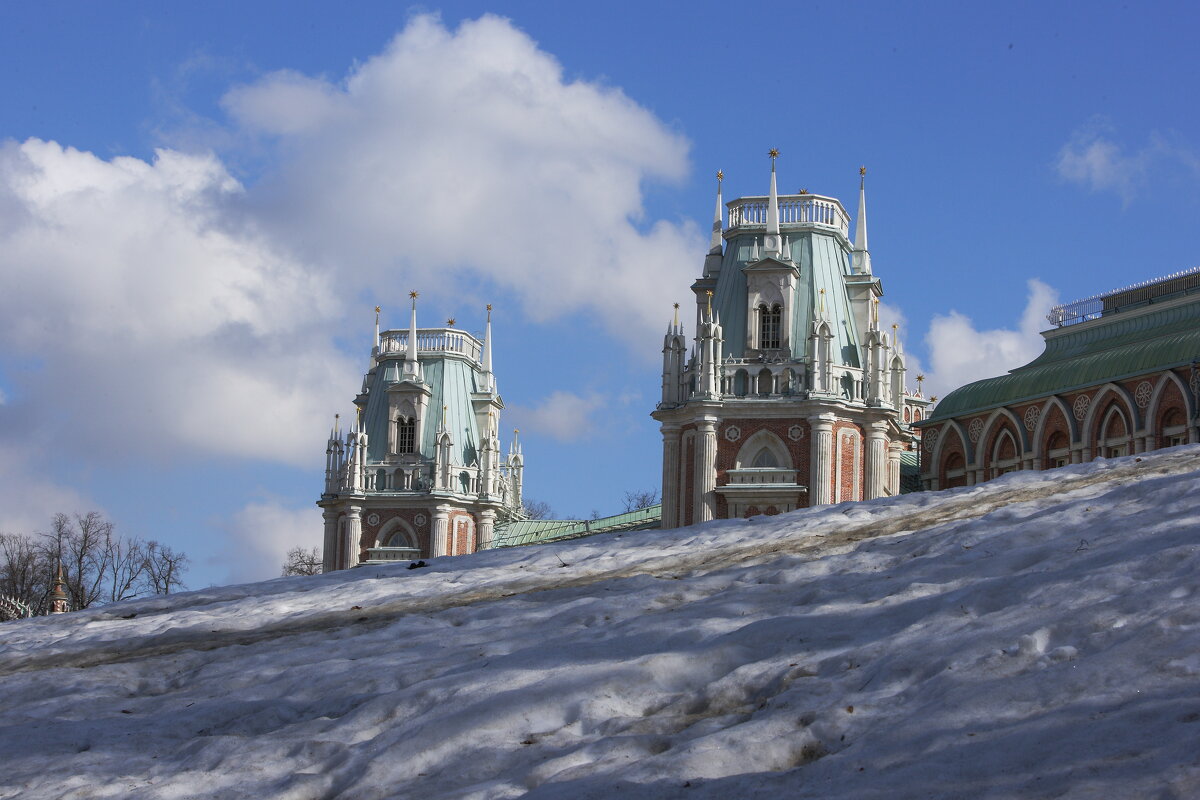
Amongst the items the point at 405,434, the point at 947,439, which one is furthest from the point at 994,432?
the point at 405,434

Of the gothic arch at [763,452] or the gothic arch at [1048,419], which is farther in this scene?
the gothic arch at [763,452]

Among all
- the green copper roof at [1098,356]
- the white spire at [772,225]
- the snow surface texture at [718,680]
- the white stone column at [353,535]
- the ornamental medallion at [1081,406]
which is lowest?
the snow surface texture at [718,680]

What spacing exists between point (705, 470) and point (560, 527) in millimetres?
22536

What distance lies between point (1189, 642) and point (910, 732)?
1962mm

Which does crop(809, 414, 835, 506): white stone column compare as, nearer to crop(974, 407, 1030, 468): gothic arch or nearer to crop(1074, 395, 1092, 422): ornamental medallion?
crop(974, 407, 1030, 468): gothic arch

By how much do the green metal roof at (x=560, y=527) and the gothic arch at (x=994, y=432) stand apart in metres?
16.2

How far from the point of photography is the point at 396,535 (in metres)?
72.8

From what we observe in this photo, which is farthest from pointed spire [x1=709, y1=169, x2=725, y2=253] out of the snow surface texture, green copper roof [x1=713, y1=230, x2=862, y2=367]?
the snow surface texture

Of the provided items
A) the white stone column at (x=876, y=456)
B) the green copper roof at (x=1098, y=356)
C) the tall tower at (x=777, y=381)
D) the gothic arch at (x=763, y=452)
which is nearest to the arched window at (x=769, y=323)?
the tall tower at (x=777, y=381)

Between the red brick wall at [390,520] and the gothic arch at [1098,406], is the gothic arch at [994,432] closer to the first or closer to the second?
the gothic arch at [1098,406]

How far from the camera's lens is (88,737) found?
14.5 meters

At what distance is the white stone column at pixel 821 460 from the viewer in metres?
55.8

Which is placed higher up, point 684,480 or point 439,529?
point 684,480

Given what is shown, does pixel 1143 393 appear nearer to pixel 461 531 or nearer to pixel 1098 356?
pixel 1098 356
